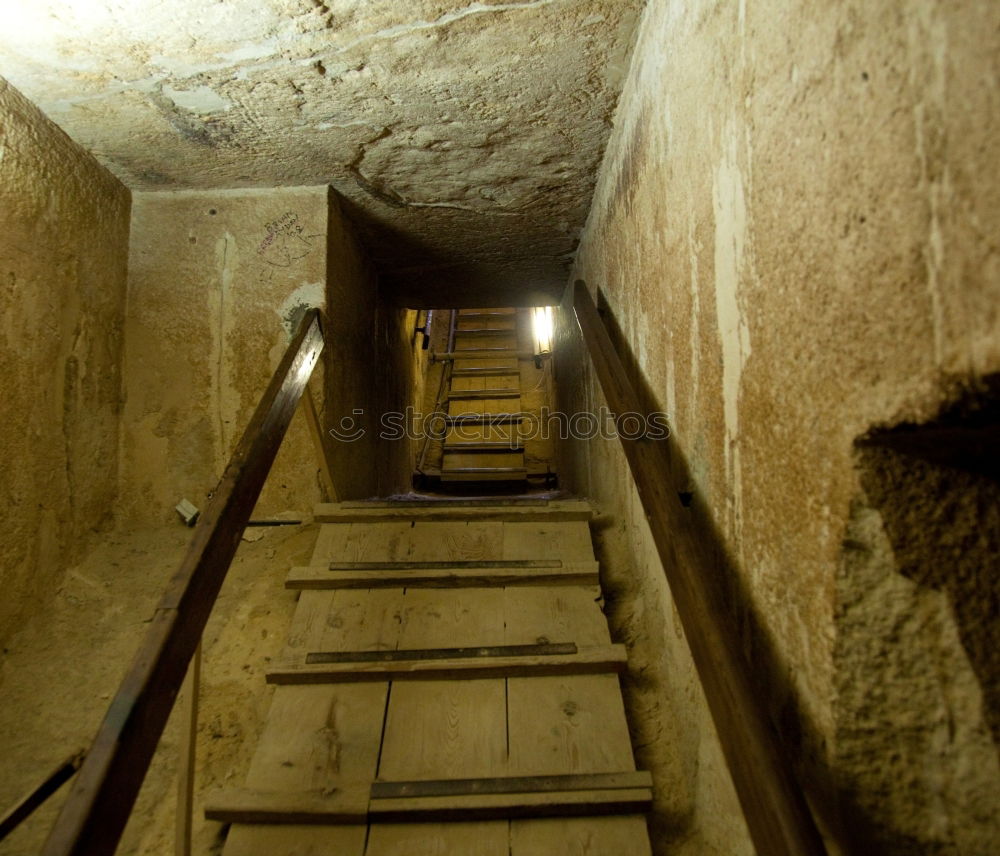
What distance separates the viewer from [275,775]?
1.35 m

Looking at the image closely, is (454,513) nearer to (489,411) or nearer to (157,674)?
(157,674)

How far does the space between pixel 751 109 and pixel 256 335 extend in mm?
2254

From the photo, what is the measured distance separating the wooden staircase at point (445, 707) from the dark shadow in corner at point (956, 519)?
2.79 feet

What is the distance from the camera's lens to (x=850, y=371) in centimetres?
70

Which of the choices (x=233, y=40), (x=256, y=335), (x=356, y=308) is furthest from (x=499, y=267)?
(x=233, y=40)

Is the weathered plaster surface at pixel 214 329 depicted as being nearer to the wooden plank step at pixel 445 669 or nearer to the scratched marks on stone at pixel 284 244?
the scratched marks on stone at pixel 284 244

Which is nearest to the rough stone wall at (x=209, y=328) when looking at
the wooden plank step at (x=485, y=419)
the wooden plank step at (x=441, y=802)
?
the wooden plank step at (x=441, y=802)

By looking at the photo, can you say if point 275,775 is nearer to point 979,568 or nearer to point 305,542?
point 305,542

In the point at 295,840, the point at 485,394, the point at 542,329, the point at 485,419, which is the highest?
the point at 542,329

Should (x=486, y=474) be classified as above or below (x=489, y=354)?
below

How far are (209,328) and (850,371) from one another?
8.56ft

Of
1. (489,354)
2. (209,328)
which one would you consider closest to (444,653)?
(209,328)

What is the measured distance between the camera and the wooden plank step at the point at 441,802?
4.10ft

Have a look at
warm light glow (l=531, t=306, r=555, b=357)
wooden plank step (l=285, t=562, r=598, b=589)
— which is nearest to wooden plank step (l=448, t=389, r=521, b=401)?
warm light glow (l=531, t=306, r=555, b=357)
